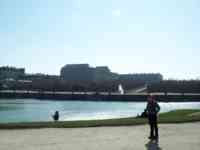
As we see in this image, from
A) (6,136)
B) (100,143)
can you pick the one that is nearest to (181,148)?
(100,143)

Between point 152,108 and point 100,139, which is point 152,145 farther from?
point 152,108

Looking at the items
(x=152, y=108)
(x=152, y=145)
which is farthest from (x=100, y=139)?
(x=152, y=108)

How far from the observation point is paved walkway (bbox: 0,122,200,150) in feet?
39.6

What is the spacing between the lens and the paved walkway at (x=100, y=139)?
12.1m

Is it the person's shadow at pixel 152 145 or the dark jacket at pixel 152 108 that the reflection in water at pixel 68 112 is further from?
the person's shadow at pixel 152 145

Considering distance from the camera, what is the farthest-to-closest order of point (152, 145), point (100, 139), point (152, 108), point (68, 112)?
point (68, 112)
point (152, 108)
point (100, 139)
point (152, 145)

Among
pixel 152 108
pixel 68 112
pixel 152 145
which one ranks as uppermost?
pixel 152 108

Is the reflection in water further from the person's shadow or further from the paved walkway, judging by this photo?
the person's shadow

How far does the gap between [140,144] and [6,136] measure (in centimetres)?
547

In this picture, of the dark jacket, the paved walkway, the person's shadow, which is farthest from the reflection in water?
the person's shadow

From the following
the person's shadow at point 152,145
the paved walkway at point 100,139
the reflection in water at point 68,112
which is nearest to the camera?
the person's shadow at point 152,145

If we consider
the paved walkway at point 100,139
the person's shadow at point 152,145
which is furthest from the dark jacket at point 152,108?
the person's shadow at point 152,145

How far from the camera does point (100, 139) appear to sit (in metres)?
13.7

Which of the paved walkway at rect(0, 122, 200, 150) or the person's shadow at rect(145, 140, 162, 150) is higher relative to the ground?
the paved walkway at rect(0, 122, 200, 150)
